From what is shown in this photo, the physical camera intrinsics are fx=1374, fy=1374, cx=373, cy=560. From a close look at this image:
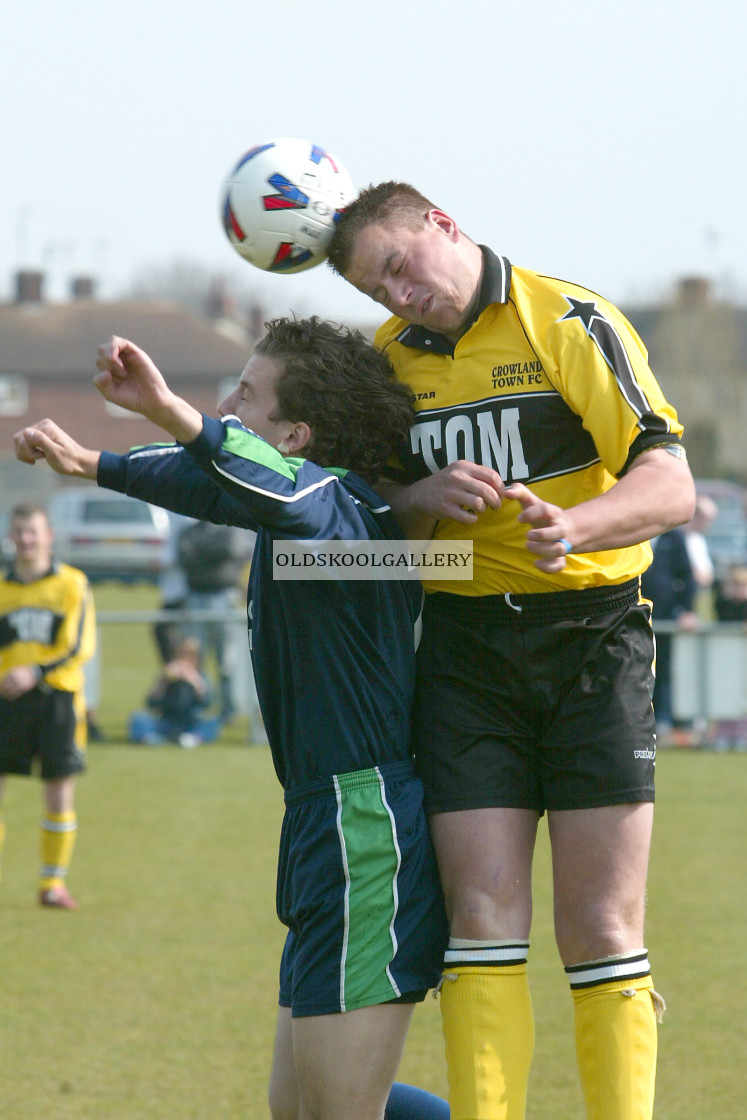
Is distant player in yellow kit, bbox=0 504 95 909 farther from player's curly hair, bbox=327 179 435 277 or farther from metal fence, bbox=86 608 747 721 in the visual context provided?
player's curly hair, bbox=327 179 435 277

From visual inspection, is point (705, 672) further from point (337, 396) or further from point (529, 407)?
point (337, 396)

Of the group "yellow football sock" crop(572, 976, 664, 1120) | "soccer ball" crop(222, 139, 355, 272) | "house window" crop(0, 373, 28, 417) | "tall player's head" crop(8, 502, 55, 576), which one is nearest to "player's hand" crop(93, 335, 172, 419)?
"soccer ball" crop(222, 139, 355, 272)

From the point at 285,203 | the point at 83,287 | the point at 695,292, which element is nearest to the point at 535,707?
the point at 285,203

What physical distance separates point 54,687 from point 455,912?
4.91 m

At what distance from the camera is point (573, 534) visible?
257 cm

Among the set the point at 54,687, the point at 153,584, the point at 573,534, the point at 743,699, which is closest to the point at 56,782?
the point at 54,687

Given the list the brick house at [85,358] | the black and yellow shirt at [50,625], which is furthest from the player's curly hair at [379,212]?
the brick house at [85,358]

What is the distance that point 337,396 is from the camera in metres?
2.85

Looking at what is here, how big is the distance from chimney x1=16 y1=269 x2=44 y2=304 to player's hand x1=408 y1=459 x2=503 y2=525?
57115 mm

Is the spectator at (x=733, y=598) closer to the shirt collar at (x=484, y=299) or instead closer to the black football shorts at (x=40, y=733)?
the black football shorts at (x=40, y=733)

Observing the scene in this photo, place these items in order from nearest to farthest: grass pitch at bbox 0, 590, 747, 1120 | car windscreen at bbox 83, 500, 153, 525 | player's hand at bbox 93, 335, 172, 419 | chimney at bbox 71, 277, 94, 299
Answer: player's hand at bbox 93, 335, 172, 419, grass pitch at bbox 0, 590, 747, 1120, car windscreen at bbox 83, 500, 153, 525, chimney at bbox 71, 277, 94, 299

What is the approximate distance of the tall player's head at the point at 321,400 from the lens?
2.85 meters

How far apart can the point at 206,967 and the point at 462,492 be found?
12.3 ft

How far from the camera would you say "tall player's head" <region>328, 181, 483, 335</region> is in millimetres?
2932
